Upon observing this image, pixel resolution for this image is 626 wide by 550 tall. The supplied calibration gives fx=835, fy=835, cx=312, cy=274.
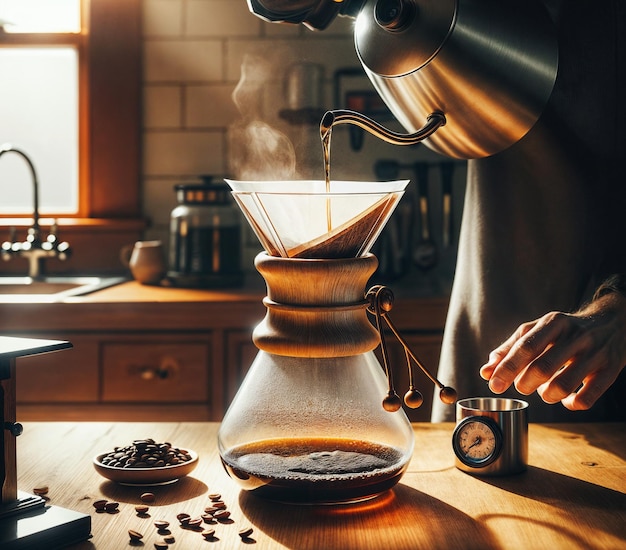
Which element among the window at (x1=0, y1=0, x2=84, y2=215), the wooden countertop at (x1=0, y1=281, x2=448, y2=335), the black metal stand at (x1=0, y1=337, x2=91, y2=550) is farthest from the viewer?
the window at (x1=0, y1=0, x2=84, y2=215)

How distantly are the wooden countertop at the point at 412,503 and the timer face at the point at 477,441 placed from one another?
2 cm

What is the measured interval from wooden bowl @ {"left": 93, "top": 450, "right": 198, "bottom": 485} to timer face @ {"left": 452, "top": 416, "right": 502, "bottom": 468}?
304 mm

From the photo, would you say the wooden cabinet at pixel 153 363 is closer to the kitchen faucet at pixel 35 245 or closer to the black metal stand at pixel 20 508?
the kitchen faucet at pixel 35 245

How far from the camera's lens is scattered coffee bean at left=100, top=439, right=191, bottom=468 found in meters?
0.90

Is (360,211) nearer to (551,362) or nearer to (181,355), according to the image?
(551,362)

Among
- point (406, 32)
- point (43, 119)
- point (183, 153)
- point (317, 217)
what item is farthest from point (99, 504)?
point (43, 119)

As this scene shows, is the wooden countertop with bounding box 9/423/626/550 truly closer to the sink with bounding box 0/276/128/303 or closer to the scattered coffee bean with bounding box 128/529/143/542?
the scattered coffee bean with bounding box 128/529/143/542

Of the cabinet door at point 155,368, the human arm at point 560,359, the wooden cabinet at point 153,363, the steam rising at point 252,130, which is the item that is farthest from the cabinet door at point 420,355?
the human arm at point 560,359

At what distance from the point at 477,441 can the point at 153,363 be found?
132 centimetres

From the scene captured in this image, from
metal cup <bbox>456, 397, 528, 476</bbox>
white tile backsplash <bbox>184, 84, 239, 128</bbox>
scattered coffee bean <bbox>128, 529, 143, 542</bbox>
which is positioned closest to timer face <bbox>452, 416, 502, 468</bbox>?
metal cup <bbox>456, 397, 528, 476</bbox>

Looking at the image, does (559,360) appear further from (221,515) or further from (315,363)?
(221,515)

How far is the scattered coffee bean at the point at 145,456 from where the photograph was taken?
0.90m

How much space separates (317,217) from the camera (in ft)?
2.72

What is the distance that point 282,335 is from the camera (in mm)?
815
